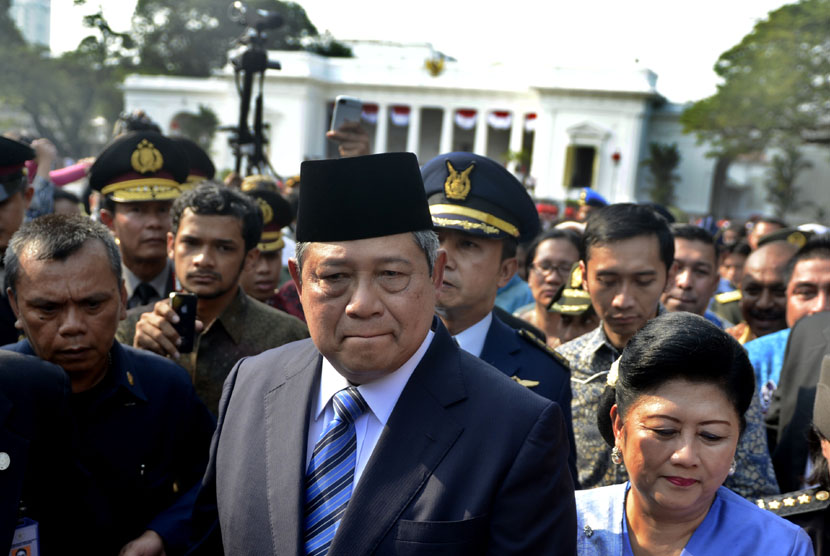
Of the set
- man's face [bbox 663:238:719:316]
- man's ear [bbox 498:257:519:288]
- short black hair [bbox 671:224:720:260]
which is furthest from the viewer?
short black hair [bbox 671:224:720:260]

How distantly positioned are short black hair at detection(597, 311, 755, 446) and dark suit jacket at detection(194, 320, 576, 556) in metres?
0.54

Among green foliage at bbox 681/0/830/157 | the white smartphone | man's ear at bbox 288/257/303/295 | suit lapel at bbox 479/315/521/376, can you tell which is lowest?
suit lapel at bbox 479/315/521/376

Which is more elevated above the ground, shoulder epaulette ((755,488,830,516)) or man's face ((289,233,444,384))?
man's face ((289,233,444,384))

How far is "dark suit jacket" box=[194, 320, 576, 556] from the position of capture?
1.77 m

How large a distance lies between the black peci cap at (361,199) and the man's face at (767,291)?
3692 mm

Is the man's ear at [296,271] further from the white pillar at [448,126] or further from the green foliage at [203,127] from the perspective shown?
the white pillar at [448,126]

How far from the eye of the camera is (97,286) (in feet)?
8.50

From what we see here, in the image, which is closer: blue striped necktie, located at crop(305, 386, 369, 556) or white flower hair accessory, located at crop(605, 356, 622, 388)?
blue striped necktie, located at crop(305, 386, 369, 556)

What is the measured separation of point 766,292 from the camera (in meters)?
5.00

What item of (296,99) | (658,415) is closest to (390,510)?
(658,415)

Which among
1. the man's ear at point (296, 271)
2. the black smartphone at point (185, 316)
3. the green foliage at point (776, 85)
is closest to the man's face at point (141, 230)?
the black smartphone at point (185, 316)

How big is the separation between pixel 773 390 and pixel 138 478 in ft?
9.56

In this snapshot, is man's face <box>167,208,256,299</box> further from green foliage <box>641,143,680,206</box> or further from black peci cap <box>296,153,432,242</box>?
green foliage <box>641,143,680,206</box>

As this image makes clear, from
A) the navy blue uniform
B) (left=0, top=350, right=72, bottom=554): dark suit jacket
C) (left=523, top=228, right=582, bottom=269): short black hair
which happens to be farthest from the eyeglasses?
(left=0, top=350, right=72, bottom=554): dark suit jacket
